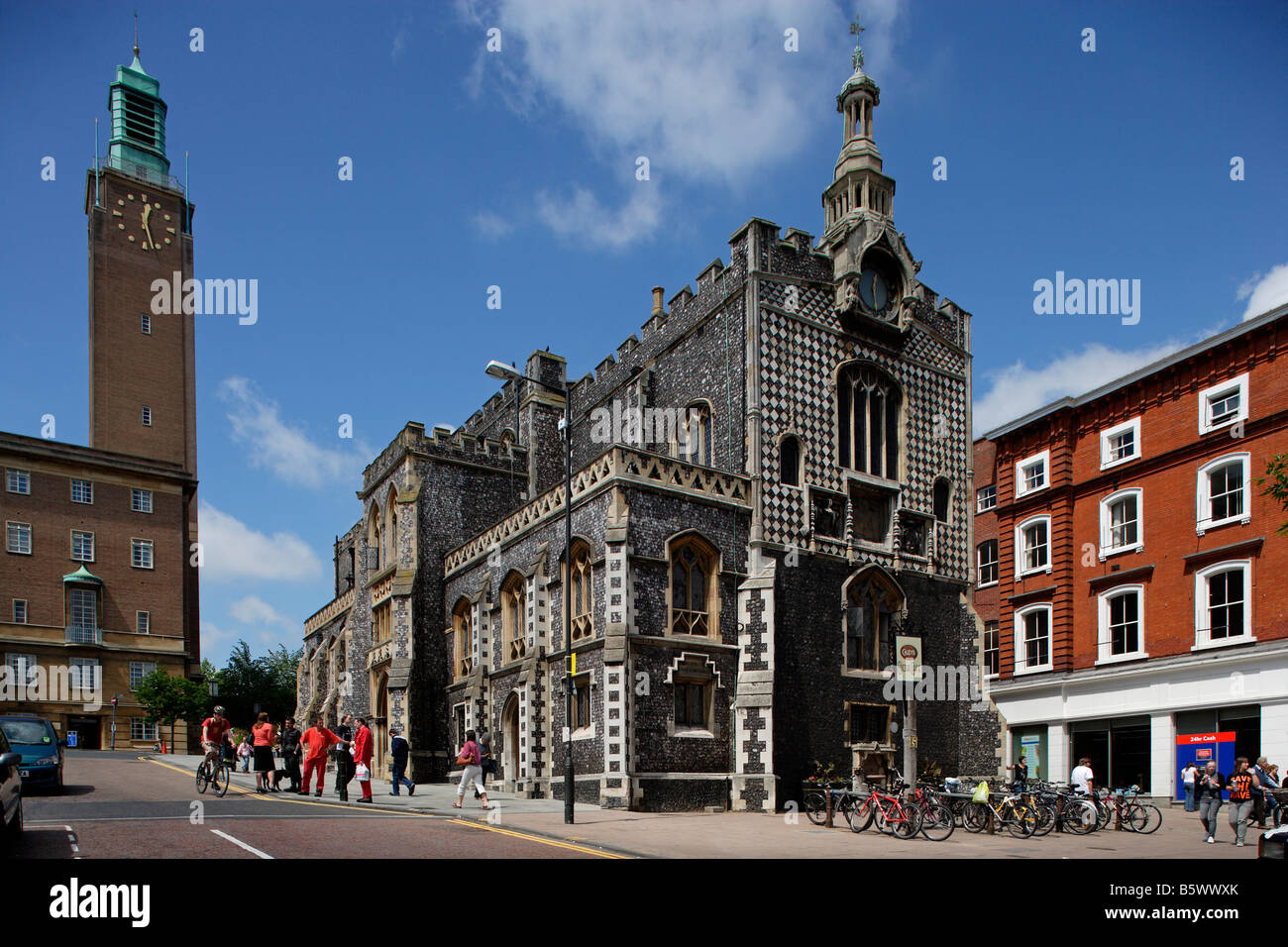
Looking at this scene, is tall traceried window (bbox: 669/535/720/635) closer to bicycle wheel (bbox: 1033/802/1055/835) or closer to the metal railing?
bicycle wheel (bbox: 1033/802/1055/835)

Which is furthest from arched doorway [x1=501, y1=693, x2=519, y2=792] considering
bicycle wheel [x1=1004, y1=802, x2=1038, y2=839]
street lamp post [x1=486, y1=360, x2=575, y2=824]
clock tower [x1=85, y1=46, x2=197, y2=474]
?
clock tower [x1=85, y1=46, x2=197, y2=474]

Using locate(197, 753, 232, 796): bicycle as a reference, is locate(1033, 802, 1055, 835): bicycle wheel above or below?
below

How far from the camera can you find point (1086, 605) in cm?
3488

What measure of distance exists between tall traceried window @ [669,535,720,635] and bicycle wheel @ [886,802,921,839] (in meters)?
9.50

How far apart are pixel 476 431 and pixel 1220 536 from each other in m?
29.9

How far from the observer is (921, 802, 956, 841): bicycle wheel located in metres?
18.8

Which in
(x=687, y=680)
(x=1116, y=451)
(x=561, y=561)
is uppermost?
(x=1116, y=451)

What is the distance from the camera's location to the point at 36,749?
72.8ft

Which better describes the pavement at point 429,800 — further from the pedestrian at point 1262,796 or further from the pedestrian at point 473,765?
the pedestrian at point 1262,796
